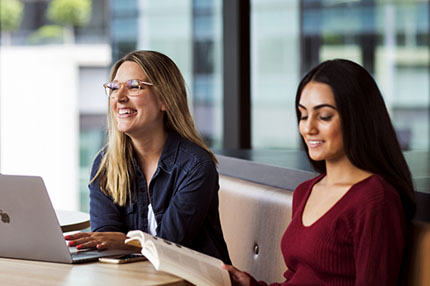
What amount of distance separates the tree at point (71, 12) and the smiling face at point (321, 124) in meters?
18.6

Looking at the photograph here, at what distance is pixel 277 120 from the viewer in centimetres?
616

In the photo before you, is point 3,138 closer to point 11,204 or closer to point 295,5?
point 295,5

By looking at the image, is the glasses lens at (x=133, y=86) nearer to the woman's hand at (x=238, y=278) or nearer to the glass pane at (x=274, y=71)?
the woman's hand at (x=238, y=278)

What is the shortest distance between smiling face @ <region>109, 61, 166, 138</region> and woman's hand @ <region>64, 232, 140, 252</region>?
1.17 feet

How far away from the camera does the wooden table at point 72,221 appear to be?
265cm

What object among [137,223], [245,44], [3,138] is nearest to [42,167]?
[3,138]

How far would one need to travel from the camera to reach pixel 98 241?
2.19 metres

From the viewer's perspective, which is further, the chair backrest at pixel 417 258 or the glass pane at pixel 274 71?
the glass pane at pixel 274 71

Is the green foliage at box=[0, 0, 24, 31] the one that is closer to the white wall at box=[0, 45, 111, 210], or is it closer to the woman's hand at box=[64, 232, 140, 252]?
the white wall at box=[0, 45, 111, 210]

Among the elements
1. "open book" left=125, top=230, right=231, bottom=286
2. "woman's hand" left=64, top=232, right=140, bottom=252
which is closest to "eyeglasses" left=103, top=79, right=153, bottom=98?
"woman's hand" left=64, top=232, right=140, bottom=252

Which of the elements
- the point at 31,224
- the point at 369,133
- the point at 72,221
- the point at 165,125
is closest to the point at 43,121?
the point at 72,221

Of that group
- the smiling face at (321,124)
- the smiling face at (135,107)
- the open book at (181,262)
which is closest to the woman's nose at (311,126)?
the smiling face at (321,124)

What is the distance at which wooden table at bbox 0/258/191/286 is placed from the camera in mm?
1861

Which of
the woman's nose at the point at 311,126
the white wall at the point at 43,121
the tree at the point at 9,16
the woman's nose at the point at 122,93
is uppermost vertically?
the tree at the point at 9,16
